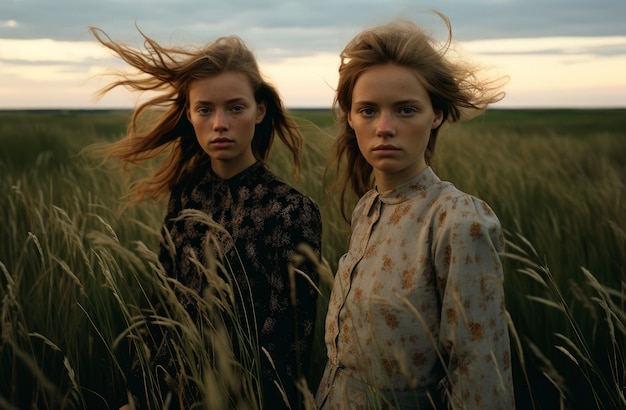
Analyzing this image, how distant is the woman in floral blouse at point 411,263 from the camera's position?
1.31 m

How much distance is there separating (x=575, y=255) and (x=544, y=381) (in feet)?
3.25

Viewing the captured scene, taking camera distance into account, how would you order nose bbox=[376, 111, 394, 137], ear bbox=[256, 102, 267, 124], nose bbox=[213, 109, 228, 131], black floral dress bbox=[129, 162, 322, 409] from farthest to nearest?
ear bbox=[256, 102, 267, 124]
nose bbox=[213, 109, 228, 131]
black floral dress bbox=[129, 162, 322, 409]
nose bbox=[376, 111, 394, 137]

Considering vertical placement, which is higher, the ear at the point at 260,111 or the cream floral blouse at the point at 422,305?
the ear at the point at 260,111

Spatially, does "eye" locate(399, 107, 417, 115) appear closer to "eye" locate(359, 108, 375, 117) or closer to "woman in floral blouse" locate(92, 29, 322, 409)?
"eye" locate(359, 108, 375, 117)

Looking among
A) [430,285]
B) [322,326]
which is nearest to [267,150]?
[322,326]

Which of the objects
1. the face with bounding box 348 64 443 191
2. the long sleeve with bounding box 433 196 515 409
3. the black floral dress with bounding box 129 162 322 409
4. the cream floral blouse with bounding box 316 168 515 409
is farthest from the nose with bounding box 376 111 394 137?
the black floral dress with bounding box 129 162 322 409

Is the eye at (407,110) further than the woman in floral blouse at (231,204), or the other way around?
the woman in floral blouse at (231,204)

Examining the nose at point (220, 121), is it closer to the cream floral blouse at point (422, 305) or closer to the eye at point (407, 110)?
the cream floral blouse at point (422, 305)

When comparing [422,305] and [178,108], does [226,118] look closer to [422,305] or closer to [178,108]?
[178,108]

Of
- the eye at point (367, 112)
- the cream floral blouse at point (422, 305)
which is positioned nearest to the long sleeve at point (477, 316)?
the cream floral blouse at point (422, 305)

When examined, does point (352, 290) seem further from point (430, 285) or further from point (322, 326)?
point (322, 326)

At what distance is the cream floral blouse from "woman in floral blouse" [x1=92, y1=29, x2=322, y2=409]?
21 centimetres

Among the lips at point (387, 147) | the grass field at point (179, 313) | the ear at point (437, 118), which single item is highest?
the ear at point (437, 118)

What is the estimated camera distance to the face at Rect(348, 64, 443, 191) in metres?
1.51
